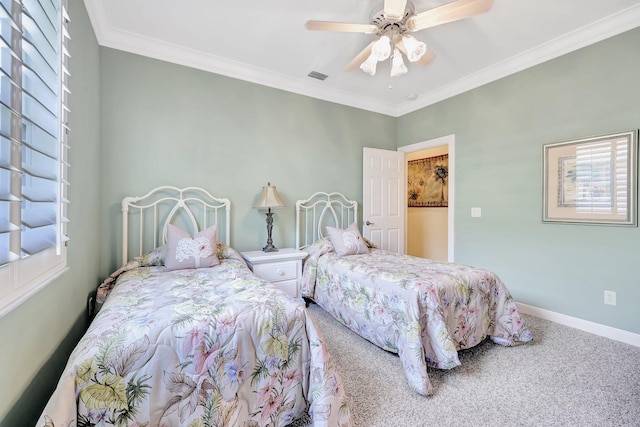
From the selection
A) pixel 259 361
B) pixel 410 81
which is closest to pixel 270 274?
pixel 259 361

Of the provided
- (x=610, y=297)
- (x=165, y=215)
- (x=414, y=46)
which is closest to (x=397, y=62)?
(x=414, y=46)

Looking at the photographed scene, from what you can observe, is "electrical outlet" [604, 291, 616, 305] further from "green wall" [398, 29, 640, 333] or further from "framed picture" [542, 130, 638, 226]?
"framed picture" [542, 130, 638, 226]

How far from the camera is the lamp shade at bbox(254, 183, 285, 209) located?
290 centimetres

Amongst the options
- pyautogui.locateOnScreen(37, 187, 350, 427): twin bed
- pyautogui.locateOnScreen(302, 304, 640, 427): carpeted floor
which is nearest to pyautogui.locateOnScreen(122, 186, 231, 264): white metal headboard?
pyautogui.locateOnScreen(37, 187, 350, 427): twin bed

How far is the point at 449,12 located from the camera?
1757 millimetres

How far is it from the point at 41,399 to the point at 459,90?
4.45 m

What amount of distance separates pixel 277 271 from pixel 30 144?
6.77ft

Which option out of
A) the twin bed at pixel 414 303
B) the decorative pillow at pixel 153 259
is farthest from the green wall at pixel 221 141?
the twin bed at pixel 414 303

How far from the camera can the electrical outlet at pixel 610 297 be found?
232 cm

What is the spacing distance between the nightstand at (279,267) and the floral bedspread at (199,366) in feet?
3.63

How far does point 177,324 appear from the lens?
3.76 ft

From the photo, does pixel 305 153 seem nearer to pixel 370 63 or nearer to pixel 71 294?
pixel 370 63

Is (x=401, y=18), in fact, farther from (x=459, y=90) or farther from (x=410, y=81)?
(x=459, y=90)

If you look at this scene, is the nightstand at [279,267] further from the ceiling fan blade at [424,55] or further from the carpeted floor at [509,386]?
the ceiling fan blade at [424,55]
